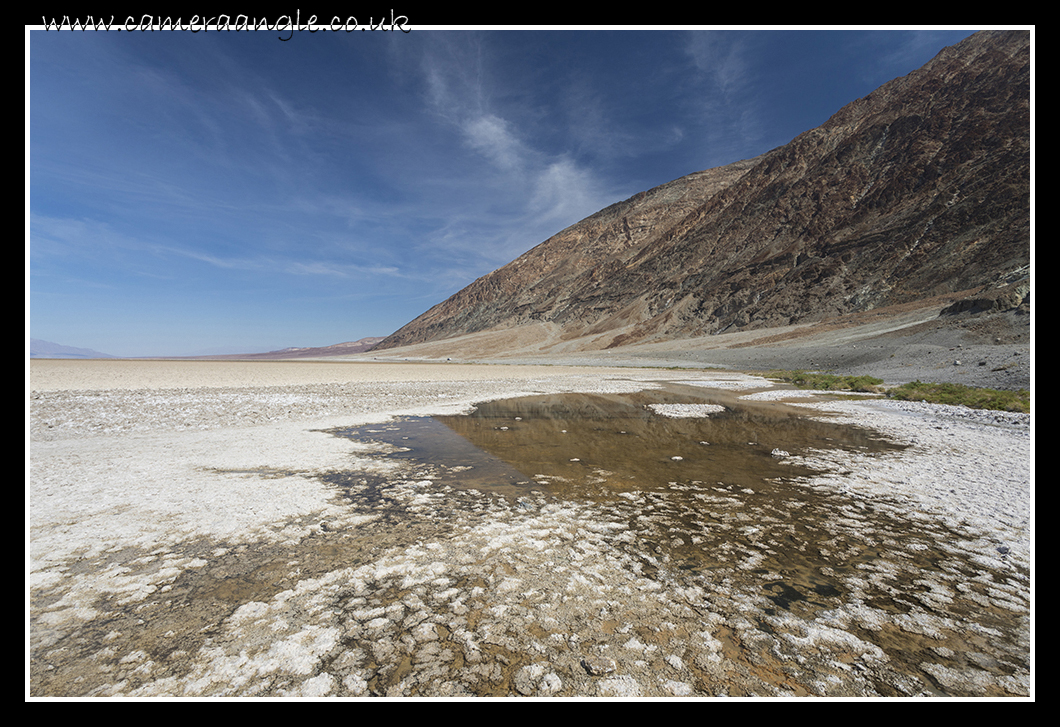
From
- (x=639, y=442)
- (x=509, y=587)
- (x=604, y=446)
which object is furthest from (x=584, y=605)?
(x=639, y=442)

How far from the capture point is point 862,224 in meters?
71.4

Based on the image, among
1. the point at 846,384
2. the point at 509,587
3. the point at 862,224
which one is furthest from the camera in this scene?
the point at 862,224

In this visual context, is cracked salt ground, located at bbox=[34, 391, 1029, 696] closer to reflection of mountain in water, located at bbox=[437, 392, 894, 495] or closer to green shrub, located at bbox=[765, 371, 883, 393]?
reflection of mountain in water, located at bbox=[437, 392, 894, 495]

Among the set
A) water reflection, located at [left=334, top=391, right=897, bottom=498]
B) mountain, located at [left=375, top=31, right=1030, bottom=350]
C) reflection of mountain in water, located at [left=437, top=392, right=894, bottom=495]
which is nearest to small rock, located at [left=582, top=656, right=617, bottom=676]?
water reflection, located at [left=334, top=391, right=897, bottom=498]

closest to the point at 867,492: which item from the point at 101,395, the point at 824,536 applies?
the point at 824,536

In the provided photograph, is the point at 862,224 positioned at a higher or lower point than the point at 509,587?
higher

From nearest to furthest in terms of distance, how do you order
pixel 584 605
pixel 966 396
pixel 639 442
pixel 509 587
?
pixel 584 605 < pixel 509 587 < pixel 639 442 < pixel 966 396

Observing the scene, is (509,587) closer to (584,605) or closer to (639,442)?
(584,605)

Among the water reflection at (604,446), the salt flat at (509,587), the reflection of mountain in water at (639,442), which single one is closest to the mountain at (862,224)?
the reflection of mountain in water at (639,442)

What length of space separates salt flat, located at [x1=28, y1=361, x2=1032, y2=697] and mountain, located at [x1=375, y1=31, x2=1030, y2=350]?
40.8 m

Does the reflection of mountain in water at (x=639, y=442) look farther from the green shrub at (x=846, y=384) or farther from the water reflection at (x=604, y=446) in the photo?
the green shrub at (x=846, y=384)

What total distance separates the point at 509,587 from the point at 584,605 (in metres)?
0.64

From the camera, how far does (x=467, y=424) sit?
1178 centimetres
